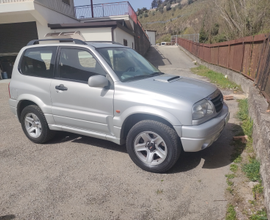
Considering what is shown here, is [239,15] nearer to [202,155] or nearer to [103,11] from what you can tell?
[103,11]

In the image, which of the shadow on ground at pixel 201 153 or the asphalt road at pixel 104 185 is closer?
the asphalt road at pixel 104 185

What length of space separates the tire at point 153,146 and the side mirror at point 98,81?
2.56 ft

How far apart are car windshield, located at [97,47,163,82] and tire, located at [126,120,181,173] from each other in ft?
2.86

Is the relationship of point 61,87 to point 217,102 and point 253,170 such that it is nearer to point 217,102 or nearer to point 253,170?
point 217,102

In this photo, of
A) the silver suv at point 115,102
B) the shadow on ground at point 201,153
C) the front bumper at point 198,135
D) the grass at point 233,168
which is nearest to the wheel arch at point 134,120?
Answer: the silver suv at point 115,102

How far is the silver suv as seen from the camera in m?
3.13

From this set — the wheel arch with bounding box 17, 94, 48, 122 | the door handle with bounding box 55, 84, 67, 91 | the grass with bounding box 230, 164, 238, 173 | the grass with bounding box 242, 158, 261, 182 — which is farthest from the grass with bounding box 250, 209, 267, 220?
the wheel arch with bounding box 17, 94, 48, 122

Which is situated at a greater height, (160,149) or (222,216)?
(160,149)

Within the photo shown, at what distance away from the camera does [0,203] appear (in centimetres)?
292

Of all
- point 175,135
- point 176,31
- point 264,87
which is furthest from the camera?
point 176,31

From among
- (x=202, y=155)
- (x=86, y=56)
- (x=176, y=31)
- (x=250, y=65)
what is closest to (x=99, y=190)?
(x=202, y=155)

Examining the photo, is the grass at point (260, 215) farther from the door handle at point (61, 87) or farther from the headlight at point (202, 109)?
the door handle at point (61, 87)

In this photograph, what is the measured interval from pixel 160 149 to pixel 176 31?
69.6 m

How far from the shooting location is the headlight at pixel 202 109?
3.06 metres
